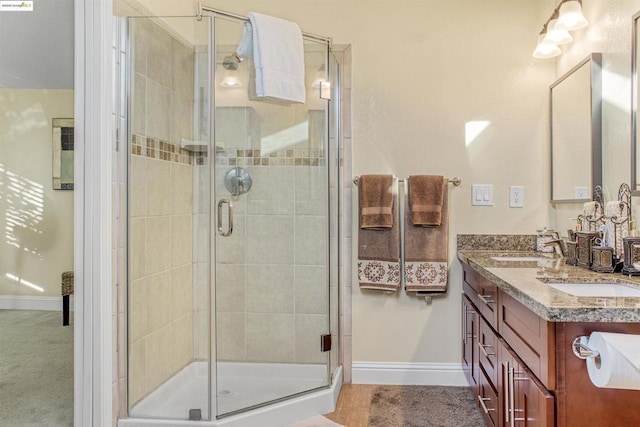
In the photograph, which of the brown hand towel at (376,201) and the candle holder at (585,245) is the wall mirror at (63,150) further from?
the candle holder at (585,245)

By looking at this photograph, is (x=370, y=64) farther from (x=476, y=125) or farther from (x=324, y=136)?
(x=476, y=125)

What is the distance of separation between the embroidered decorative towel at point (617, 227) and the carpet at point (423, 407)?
1.04 metres

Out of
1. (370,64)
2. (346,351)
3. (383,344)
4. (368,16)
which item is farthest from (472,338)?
(368,16)

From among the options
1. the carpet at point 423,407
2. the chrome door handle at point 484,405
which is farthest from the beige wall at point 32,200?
the chrome door handle at point 484,405

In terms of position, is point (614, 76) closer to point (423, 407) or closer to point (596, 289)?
point (596, 289)

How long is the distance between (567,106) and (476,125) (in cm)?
48

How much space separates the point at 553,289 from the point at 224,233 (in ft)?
4.84

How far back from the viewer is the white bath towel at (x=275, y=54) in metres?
2.16

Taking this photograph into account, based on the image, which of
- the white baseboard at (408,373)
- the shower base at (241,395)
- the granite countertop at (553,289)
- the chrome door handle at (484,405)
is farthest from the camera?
the white baseboard at (408,373)

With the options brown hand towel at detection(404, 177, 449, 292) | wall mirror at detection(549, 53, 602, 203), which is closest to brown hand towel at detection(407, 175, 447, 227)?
brown hand towel at detection(404, 177, 449, 292)

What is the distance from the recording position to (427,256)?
2578 millimetres

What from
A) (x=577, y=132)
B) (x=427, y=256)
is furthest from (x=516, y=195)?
(x=427, y=256)

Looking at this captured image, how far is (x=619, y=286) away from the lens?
1582mm

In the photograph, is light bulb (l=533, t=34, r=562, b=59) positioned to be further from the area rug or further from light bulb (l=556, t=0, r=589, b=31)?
the area rug
